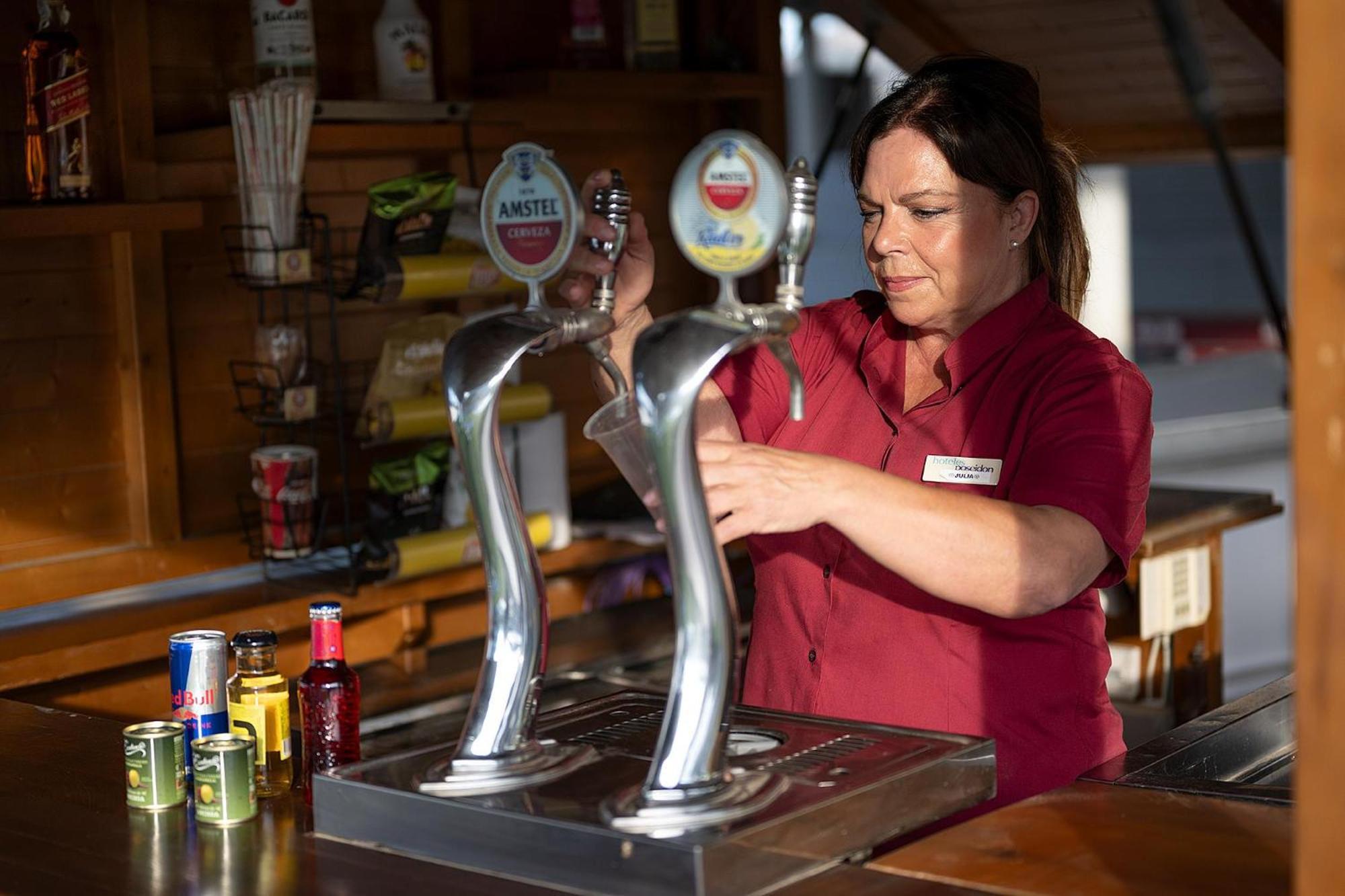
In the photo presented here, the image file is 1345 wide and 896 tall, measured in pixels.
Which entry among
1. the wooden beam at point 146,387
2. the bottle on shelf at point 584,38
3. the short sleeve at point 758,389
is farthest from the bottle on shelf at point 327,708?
the bottle on shelf at point 584,38

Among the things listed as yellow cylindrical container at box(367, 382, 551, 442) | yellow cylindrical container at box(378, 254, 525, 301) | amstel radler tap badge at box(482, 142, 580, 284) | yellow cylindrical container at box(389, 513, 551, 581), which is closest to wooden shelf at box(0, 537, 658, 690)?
yellow cylindrical container at box(389, 513, 551, 581)

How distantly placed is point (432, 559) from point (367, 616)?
235mm

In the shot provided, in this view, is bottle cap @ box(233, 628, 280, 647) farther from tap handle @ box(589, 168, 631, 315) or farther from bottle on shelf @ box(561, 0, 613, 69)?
bottle on shelf @ box(561, 0, 613, 69)

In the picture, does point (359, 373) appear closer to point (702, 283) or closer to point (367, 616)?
point (367, 616)

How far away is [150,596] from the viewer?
8.32 ft

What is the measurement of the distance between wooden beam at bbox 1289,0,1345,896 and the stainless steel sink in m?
0.53

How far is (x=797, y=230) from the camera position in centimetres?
119

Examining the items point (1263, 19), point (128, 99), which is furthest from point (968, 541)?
point (1263, 19)

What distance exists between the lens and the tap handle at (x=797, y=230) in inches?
46.4

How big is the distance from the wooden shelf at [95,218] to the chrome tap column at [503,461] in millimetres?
1060

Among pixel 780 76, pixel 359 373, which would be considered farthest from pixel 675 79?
pixel 359 373

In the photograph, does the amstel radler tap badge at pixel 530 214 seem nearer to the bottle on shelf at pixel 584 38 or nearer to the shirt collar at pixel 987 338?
the shirt collar at pixel 987 338

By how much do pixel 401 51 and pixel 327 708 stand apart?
149cm

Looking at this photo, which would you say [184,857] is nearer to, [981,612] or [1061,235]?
[981,612]
